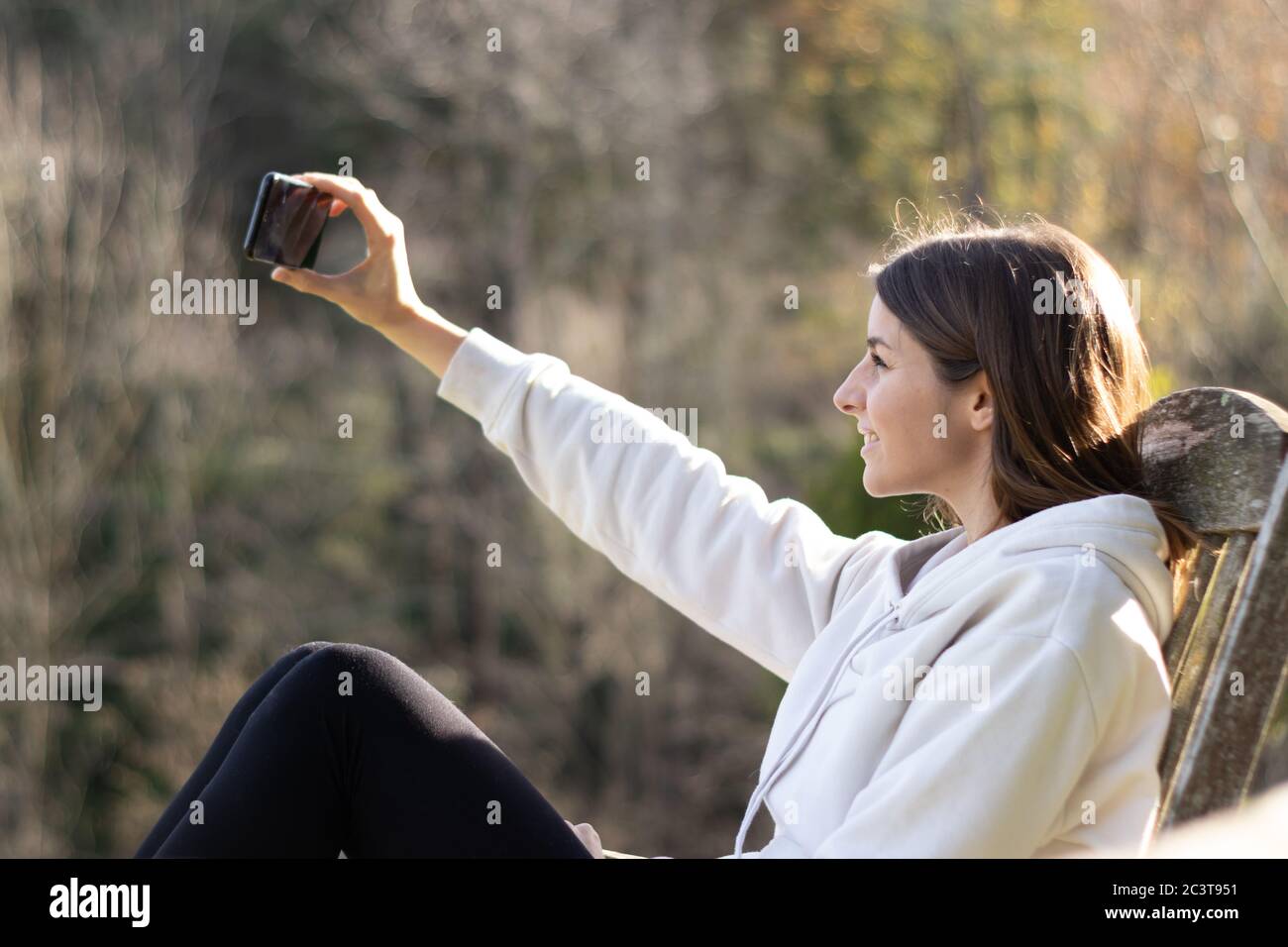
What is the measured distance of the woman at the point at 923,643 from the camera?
1.14 m

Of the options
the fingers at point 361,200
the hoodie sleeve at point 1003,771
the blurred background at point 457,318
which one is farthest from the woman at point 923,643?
the blurred background at point 457,318

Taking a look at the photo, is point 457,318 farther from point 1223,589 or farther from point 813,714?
point 1223,589

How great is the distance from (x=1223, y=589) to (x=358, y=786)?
36.3 inches

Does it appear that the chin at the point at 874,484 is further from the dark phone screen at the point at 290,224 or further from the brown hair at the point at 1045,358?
the dark phone screen at the point at 290,224

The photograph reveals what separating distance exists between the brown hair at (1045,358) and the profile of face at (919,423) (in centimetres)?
2

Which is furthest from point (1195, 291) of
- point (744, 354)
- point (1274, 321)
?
point (744, 354)

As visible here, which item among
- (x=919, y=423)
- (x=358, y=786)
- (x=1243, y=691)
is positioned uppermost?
(x=919, y=423)

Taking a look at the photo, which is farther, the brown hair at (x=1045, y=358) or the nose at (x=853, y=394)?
the nose at (x=853, y=394)

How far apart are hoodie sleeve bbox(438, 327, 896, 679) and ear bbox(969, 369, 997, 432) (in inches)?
11.2

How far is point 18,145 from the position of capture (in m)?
5.17

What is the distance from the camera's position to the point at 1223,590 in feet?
4.23

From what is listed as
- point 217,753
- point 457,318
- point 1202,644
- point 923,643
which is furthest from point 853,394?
point 457,318

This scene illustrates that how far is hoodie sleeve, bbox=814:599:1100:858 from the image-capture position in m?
1.12
